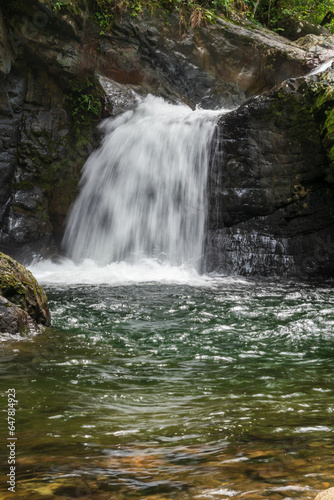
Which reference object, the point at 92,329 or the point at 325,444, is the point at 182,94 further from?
the point at 325,444

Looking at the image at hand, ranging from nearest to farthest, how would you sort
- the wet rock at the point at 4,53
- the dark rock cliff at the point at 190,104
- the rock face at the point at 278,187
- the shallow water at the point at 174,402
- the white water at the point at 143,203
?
the shallow water at the point at 174,402, the rock face at the point at 278,187, the dark rock cliff at the point at 190,104, the white water at the point at 143,203, the wet rock at the point at 4,53

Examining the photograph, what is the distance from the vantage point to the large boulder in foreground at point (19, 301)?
4504mm

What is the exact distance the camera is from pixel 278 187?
33.9ft

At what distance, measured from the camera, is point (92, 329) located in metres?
5.15

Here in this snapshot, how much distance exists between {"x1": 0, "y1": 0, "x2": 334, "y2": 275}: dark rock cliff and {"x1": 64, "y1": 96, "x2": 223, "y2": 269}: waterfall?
0.46 m

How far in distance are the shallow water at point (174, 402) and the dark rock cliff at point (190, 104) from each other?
4364 mm

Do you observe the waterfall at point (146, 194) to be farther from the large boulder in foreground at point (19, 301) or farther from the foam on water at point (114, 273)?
the large boulder in foreground at point (19, 301)

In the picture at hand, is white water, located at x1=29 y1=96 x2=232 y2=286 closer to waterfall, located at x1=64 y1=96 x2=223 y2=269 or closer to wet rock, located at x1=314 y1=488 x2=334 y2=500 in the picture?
waterfall, located at x1=64 y1=96 x2=223 y2=269

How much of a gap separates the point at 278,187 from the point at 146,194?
11.4ft

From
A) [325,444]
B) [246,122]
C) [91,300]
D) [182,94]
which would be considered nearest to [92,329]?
[91,300]

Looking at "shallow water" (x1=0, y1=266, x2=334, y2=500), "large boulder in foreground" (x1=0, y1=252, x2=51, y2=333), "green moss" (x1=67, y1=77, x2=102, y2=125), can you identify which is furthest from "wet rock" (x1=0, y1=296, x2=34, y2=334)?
"green moss" (x1=67, y1=77, x2=102, y2=125)

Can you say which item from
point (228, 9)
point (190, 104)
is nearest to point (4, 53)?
point (190, 104)

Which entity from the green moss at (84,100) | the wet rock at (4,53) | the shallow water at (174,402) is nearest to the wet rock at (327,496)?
the shallow water at (174,402)

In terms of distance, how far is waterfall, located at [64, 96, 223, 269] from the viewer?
36.9 feet
